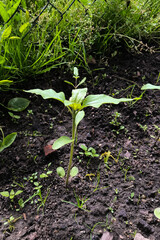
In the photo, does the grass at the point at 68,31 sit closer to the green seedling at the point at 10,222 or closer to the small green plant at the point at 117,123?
the small green plant at the point at 117,123

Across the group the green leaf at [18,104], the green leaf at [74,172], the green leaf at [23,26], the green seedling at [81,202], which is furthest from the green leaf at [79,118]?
the green leaf at [23,26]

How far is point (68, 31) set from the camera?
1.77m

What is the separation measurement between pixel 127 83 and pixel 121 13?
24.8 inches

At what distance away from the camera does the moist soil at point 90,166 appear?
114 centimetres

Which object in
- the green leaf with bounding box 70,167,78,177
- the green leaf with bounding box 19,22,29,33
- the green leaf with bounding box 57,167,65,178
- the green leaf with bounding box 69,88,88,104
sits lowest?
the green leaf with bounding box 70,167,78,177

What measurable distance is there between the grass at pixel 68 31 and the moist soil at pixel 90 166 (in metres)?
0.14

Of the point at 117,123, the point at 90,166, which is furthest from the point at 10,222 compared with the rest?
the point at 117,123

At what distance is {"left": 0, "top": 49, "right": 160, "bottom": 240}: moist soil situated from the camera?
1137mm

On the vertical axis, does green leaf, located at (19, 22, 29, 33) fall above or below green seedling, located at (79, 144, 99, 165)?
above

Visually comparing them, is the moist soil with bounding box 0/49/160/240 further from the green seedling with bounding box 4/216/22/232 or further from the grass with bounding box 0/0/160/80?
the grass with bounding box 0/0/160/80

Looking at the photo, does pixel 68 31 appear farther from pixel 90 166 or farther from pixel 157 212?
pixel 157 212

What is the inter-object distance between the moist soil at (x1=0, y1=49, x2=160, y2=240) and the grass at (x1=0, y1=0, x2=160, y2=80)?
5.6 inches

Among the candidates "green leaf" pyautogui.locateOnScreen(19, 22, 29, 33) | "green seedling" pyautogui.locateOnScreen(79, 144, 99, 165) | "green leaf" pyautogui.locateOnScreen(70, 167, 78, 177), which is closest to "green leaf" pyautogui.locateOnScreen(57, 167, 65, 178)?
"green leaf" pyautogui.locateOnScreen(70, 167, 78, 177)

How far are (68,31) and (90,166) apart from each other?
3.54ft
